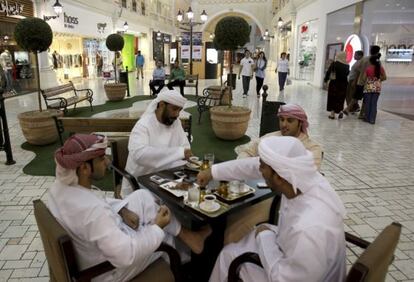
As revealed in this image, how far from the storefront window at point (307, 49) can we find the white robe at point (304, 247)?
1663 centimetres

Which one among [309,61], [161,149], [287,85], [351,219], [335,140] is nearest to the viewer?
[161,149]

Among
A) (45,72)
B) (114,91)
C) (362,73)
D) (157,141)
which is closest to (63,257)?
(157,141)

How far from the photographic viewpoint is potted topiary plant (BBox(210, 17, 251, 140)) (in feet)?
19.3

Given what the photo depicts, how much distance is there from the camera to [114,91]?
35.2 ft

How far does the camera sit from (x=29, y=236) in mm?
3004

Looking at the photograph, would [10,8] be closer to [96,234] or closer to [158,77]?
[158,77]

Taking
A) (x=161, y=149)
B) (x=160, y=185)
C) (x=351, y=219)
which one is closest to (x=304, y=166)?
(x=160, y=185)

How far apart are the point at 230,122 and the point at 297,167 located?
4440 mm

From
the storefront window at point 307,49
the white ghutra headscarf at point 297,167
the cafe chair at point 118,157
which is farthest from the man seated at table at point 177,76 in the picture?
the white ghutra headscarf at point 297,167

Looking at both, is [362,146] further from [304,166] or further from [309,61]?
[309,61]

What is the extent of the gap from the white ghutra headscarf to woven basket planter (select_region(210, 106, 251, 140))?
430 centimetres

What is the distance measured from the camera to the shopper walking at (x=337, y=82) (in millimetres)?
7855

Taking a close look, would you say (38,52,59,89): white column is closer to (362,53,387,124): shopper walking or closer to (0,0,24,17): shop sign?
(0,0,24,17): shop sign

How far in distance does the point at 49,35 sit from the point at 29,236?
426 cm
